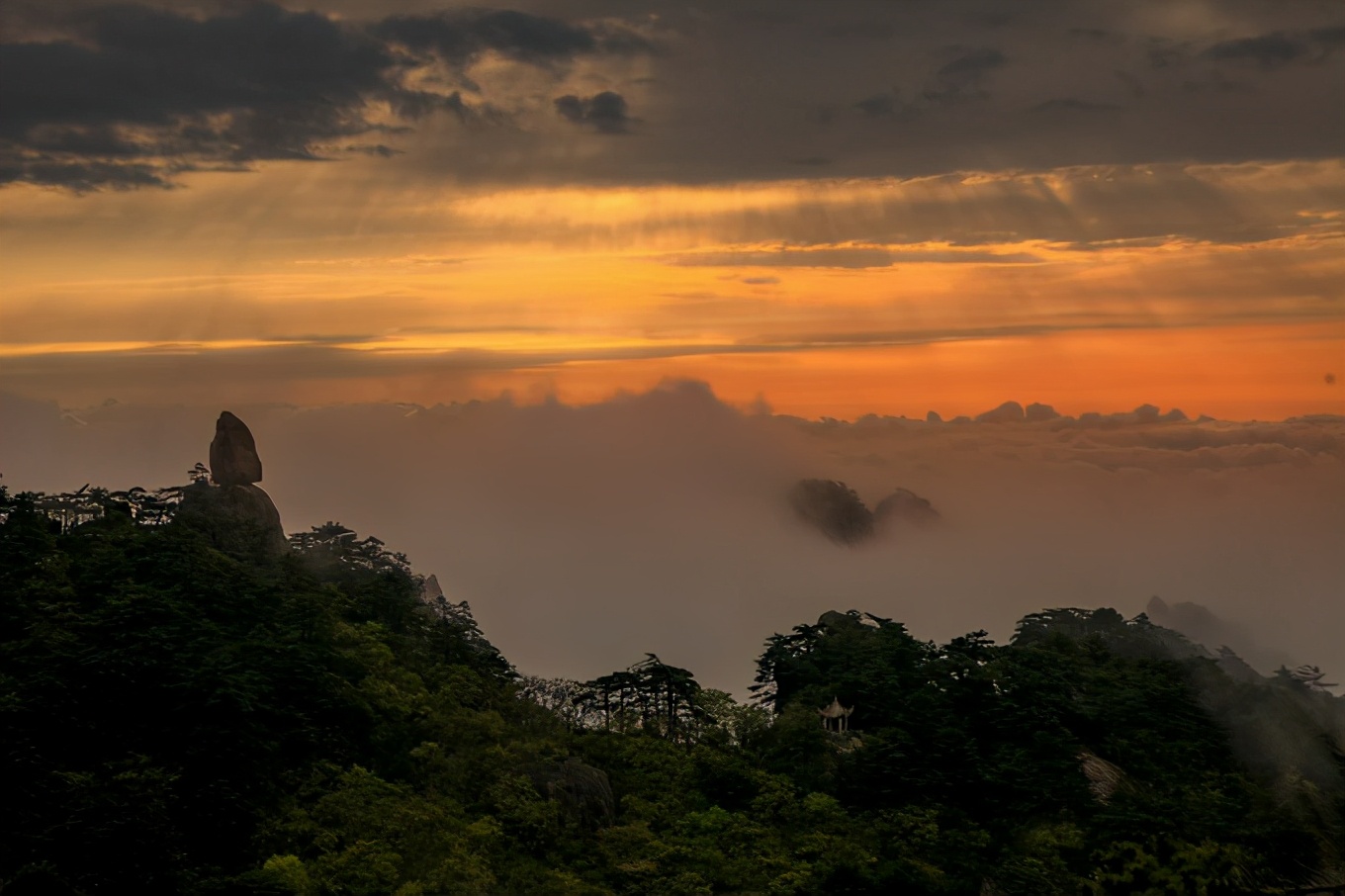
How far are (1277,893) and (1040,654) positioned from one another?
16954 mm

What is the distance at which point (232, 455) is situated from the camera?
7969cm

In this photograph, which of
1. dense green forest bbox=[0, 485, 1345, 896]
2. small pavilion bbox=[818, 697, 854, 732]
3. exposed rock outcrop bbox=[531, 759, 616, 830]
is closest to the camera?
dense green forest bbox=[0, 485, 1345, 896]

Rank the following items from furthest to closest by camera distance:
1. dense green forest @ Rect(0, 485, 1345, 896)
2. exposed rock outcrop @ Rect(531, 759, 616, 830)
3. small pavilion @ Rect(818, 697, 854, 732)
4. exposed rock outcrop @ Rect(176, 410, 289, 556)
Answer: exposed rock outcrop @ Rect(176, 410, 289, 556) < small pavilion @ Rect(818, 697, 854, 732) < exposed rock outcrop @ Rect(531, 759, 616, 830) < dense green forest @ Rect(0, 485, 1345, 896)

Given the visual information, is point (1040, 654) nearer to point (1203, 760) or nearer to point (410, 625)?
point (1203, 760)

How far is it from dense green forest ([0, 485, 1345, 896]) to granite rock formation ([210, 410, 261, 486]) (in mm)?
12976

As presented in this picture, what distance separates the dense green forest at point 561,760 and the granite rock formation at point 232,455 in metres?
13.0

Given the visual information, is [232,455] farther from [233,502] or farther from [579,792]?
[579,792]

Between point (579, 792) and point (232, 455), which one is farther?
point (232, 455)

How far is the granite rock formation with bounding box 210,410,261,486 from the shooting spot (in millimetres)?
79438

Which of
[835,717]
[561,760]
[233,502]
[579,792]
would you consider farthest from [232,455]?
[835,717]

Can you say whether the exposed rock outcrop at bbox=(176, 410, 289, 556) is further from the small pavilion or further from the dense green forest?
the small pavilion

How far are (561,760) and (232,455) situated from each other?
114 feet

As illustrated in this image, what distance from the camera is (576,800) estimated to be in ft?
172


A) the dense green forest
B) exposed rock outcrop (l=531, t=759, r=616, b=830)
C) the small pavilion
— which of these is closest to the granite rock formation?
the dense green forest
